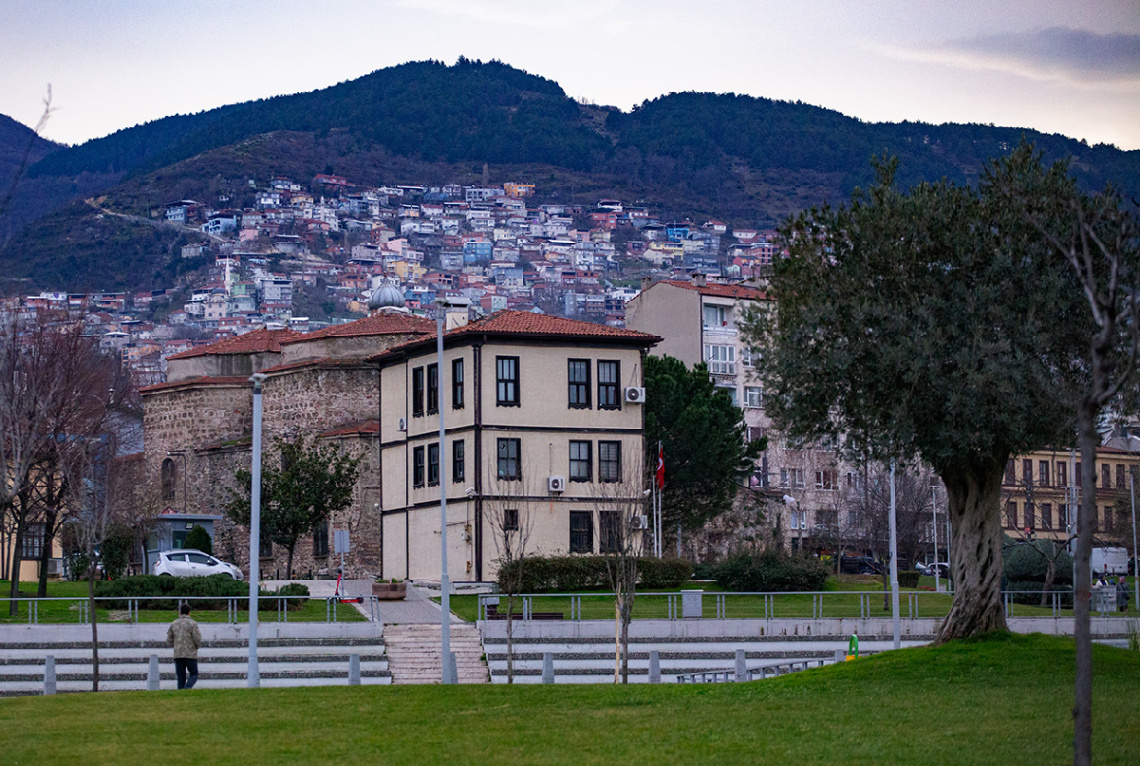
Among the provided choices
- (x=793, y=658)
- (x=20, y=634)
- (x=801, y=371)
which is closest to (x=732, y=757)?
(x=801, y=371)

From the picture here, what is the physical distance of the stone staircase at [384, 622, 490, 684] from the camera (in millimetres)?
37375


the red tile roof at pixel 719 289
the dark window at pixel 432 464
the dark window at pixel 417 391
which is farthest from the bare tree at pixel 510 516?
the red tile roof at pixel 719 289

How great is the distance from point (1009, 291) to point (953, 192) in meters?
2.69

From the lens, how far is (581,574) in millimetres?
51000

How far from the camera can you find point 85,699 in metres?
25.7

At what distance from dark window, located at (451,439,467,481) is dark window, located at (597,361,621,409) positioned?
509 centimetres

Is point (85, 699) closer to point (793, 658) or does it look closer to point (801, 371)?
point (801, 371)

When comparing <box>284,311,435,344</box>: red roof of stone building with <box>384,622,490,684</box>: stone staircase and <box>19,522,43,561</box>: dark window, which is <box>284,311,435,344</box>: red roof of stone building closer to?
<box>19,522,43,561</box>: dark window

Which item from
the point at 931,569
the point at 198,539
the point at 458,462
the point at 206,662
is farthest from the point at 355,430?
the point at 931,569

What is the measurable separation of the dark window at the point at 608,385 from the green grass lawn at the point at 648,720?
90.6 ft

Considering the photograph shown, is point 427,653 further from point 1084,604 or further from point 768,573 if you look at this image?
point 1084,604

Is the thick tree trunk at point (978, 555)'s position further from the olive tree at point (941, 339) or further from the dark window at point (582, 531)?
the dark window at point (582, 531)

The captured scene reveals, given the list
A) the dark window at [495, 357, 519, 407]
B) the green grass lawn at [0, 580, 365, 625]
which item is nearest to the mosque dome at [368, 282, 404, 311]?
the dark window at [495, 357, 519, 407]

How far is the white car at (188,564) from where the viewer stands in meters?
53.7
